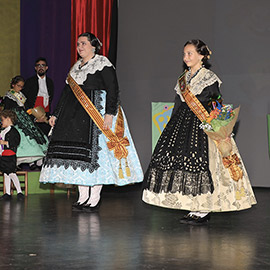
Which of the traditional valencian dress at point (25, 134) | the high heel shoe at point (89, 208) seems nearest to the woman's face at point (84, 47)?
the high heel shoe at point (89, 208)

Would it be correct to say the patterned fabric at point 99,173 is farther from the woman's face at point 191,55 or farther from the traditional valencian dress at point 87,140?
the woman's face at point 191,55

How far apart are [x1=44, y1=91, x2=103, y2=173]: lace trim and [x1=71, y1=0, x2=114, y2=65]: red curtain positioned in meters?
2.56

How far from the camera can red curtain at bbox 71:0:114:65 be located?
23.4 ft

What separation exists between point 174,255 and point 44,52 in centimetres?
485

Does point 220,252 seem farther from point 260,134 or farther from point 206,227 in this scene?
point 260,134

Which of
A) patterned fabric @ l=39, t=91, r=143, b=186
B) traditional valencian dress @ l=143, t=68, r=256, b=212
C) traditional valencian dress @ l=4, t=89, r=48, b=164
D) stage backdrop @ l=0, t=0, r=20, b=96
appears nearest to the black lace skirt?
traditional valencian dress @ l=143, t=68, r=256, b=212

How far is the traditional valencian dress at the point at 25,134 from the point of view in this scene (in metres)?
6.01

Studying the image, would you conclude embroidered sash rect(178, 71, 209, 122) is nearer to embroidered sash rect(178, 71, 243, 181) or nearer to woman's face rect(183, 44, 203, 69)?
embroidered sash rect(178, 71, 243, 181)

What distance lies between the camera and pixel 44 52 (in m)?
Result: 7.42

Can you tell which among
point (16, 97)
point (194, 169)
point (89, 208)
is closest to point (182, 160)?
point (194, 169)

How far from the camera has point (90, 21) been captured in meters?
7.13

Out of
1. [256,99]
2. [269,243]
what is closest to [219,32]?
[256,99]

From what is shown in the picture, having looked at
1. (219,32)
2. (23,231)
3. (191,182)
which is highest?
(219,32)

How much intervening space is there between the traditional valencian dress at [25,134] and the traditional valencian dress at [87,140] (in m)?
1.31
